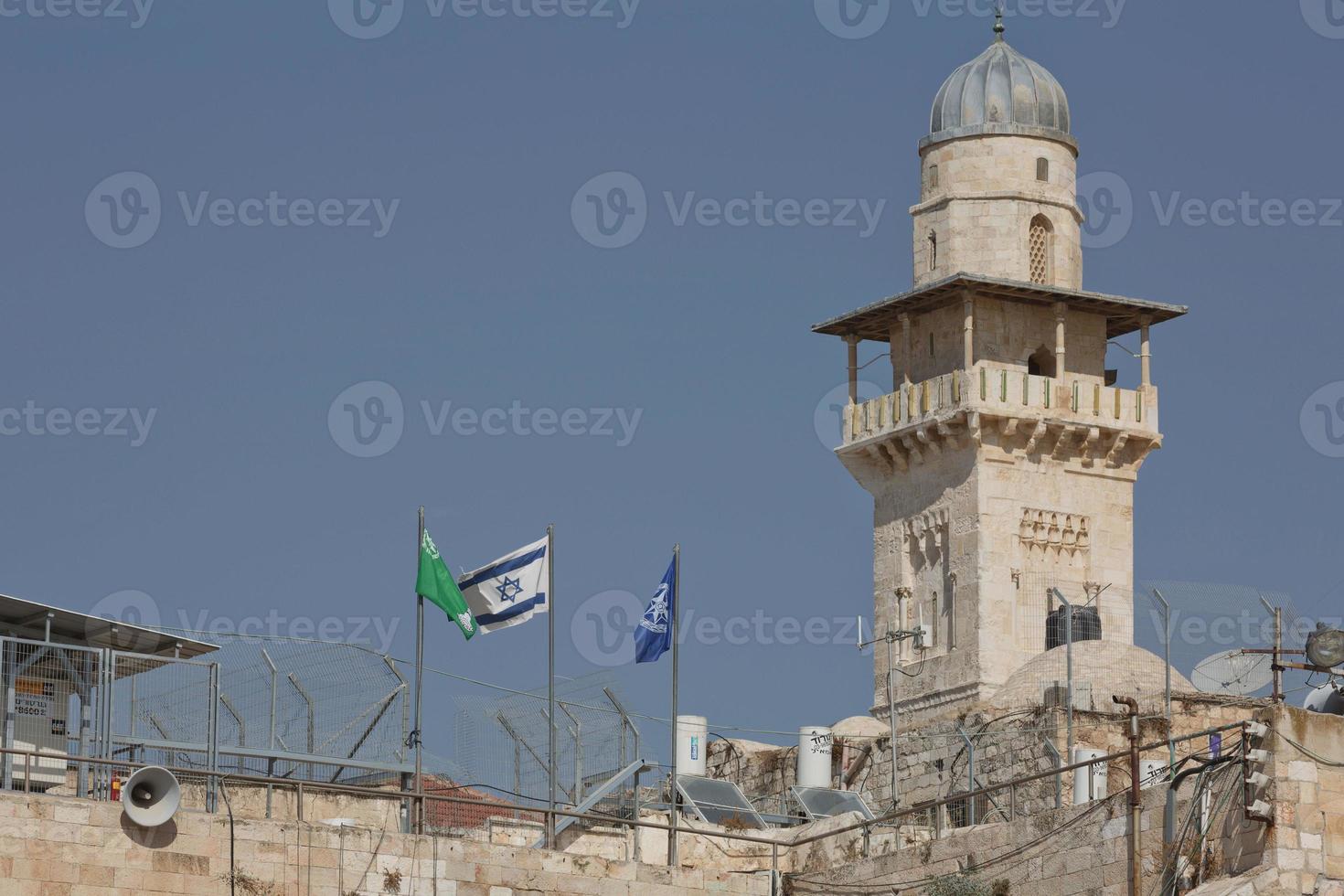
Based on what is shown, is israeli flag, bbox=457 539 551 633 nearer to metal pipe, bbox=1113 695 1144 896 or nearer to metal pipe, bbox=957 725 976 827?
metal pipe, bbox=957 725 976 827

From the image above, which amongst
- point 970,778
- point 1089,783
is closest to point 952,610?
point 970,778

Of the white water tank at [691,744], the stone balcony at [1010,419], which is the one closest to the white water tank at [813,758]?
the white water tank at [691,744]

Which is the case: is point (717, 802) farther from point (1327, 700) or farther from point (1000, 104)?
point (1000, 104)

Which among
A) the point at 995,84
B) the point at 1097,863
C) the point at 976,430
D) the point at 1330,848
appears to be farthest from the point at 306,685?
the point at 995,84

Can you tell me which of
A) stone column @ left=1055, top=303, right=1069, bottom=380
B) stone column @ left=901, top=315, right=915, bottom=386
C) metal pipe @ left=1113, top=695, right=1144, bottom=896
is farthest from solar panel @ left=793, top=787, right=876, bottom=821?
stone column @ left=901, top=315, right=915, bottom=386

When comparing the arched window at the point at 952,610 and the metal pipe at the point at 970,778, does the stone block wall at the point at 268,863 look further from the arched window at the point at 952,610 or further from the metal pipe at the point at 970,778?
the arched window at the point at 952,610

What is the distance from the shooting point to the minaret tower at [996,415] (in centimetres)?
6488

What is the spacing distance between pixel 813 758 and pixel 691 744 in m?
2.24

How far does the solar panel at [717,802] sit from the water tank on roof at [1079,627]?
14.5 meters

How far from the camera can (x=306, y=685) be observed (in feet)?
138

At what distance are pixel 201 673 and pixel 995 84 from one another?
31.7 meters

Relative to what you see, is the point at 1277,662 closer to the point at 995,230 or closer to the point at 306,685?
the point at 306,685

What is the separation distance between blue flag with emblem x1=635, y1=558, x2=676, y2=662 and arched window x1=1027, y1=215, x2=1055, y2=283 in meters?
23.4

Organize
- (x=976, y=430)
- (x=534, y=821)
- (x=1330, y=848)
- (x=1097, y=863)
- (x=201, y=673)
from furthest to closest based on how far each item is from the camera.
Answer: (x=976, y=430)
(x=534, y=821)
(x=201, y=673)
(x=1097, y=863)
(x=1330, y=848)
